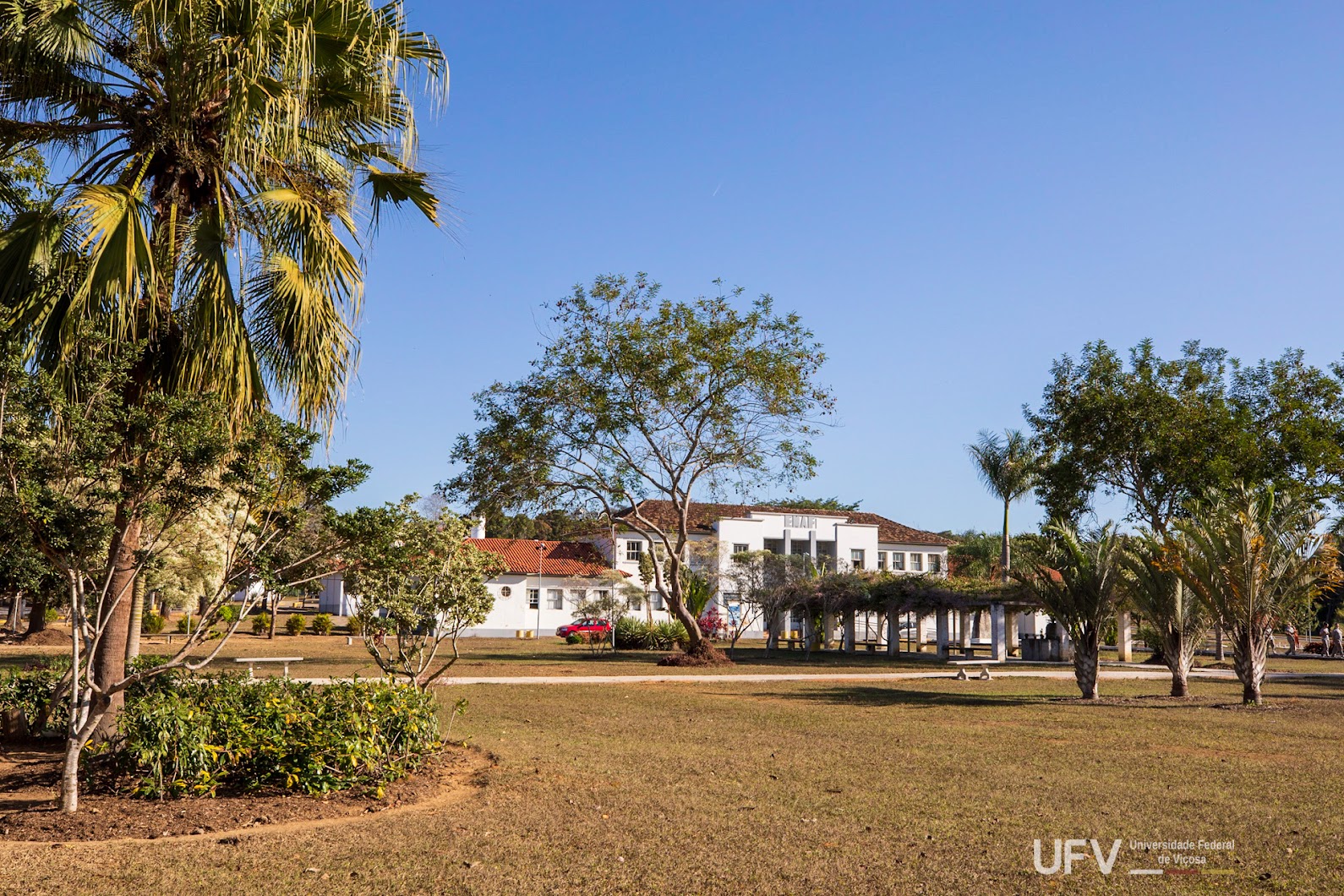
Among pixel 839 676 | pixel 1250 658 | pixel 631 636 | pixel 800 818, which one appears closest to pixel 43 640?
pixel 631 636

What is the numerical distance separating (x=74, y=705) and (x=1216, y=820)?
27.4ft

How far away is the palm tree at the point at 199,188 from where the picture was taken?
783 cm

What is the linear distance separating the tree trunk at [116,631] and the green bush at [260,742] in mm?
429

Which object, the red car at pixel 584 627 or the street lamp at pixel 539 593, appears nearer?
the red car at pixel 584 627

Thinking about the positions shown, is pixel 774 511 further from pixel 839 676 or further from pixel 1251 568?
pixel 1251 568

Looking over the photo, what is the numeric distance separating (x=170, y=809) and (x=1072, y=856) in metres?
6.30

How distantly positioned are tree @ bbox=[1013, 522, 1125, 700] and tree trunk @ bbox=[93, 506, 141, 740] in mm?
14488

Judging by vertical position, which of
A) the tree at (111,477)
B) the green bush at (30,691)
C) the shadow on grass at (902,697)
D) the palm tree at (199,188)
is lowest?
the shadow on grass at (902,697)

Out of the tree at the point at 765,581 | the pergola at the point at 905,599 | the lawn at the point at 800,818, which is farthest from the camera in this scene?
the tree at the point at 765,581

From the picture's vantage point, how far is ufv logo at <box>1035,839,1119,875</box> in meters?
6.50

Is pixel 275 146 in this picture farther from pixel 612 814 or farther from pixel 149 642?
pixel 149 642

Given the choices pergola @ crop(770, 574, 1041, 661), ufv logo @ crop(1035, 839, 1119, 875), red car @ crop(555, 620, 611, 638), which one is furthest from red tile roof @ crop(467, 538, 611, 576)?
ufv logo @ crop(1035, 839, 1119, 875)

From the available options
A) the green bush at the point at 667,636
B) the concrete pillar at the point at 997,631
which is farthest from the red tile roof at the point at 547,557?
the concrete pillar at the point at 997,631

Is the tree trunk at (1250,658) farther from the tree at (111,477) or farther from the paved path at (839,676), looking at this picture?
the tree at (111,477)
